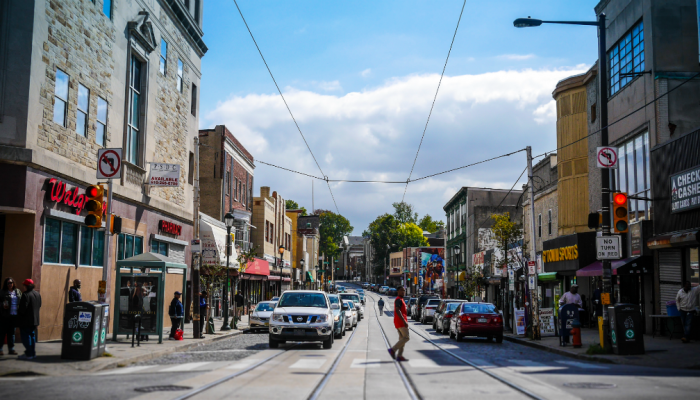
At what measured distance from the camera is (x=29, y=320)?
46.7 feet

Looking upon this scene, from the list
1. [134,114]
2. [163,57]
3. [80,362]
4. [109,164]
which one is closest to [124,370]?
[80,362]

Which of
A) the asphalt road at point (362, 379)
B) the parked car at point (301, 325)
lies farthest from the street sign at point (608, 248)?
the parked car at point (301, 325)

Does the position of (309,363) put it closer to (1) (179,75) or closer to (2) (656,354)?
(2) (656,354)

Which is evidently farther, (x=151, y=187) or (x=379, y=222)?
(x=379, y=222)

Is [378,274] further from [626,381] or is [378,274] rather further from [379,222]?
[626,381]

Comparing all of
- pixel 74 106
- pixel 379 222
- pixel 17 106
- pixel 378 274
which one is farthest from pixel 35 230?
pixel 378 274

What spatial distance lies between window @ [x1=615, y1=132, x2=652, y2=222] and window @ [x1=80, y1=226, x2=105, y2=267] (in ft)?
65.6

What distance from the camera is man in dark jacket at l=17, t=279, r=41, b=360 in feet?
46.1

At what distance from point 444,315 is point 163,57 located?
17.0m

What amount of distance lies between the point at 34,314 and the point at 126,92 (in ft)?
41.8

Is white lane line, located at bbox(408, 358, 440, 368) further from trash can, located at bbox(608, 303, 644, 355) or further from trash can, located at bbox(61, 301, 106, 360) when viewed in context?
trash can, located at bbox(61, 301, 106, 360)

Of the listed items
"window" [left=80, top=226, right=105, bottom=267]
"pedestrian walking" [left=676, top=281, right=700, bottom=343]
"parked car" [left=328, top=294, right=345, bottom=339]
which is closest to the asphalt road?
"pedestrian walking" [left=676, top=281, right=700, bottom=343]

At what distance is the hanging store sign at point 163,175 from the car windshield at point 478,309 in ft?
40.6

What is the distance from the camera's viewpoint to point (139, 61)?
26906 mm
